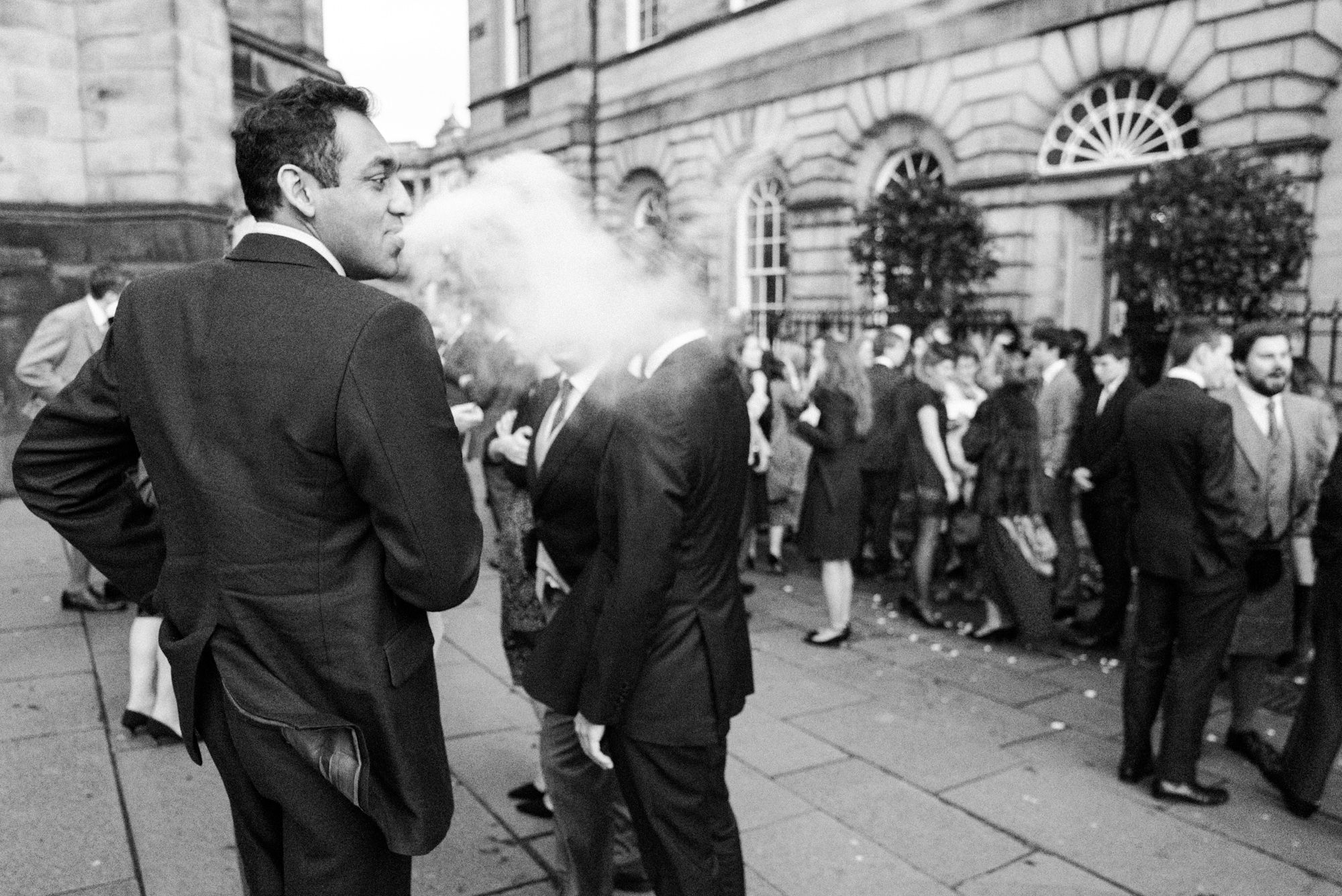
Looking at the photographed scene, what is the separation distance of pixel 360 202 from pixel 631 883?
250 centimetres

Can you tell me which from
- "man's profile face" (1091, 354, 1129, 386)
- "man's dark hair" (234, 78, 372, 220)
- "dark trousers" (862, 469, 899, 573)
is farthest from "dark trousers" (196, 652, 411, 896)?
"dark trousers" (862, 469, 899, 573)

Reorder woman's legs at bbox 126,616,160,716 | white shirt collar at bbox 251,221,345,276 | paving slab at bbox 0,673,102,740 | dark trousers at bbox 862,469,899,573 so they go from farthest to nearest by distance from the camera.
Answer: dark trousers at bbox 862,469,899,573 → paving slab at bbox 0,673,102,740 → woman's legs at bbox 126,616,160,716 → white shirt collar at bbox 251,221,345,276

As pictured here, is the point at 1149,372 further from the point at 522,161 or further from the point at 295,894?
the point at 295,894

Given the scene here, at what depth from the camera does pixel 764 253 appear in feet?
59.9

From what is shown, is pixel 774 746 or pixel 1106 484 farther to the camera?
pixel 1106 484

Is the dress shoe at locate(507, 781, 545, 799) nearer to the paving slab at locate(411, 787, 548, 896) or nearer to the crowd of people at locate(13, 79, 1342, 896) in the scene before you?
the crowd of people at locate(13, 79, 1342, 896)

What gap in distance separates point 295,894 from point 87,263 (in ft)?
30.3

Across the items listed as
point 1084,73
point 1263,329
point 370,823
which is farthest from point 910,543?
point 1084,73

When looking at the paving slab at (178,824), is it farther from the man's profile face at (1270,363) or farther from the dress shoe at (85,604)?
the man's profile face at (1270,363)

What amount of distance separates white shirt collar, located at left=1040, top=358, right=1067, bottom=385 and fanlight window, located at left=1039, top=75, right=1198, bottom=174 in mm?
6358

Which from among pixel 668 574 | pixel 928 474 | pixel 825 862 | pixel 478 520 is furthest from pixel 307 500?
pixel 928 474

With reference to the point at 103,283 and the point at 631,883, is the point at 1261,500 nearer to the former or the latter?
the point at 631,883

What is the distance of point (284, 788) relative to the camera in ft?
6.15

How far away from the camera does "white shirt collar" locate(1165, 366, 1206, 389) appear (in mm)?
4375
